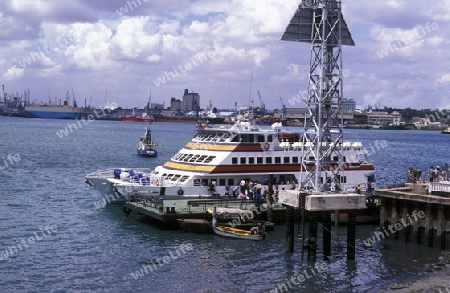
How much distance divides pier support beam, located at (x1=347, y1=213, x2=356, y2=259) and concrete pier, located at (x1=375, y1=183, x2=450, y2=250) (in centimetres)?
594

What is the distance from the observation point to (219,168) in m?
47.7

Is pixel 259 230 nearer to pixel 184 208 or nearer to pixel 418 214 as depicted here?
pixel 184 208

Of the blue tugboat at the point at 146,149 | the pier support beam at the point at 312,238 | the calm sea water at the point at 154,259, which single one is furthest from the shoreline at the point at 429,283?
the blue tugboat at the point at 146,149

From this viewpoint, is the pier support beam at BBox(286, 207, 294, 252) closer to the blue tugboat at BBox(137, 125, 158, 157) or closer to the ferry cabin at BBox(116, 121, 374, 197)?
the ferry cabin at BBox(116, 121, 374, 197)

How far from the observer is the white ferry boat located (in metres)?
47.7

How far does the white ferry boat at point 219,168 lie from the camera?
156 ft

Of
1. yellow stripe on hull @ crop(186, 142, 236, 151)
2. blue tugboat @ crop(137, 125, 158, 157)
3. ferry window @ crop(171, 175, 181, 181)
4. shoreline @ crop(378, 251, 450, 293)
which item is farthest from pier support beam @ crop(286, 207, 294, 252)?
blue tugboat @ crop(137, 125, 158, 157)

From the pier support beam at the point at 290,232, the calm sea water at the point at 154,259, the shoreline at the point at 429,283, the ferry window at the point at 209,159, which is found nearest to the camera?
the shoreline at the point at 429,283

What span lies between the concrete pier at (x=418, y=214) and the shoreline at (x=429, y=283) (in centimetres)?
361

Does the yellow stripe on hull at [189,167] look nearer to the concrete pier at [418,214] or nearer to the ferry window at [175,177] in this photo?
the ferry window at [175,177]

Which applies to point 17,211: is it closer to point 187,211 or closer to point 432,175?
point 187,211

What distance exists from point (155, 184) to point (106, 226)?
21.0 ft

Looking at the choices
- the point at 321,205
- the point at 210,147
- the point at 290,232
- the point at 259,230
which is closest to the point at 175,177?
the point at 210,147

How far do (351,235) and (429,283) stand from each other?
5.68 metres
